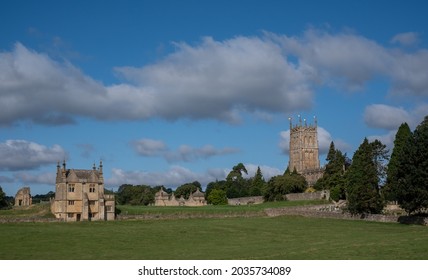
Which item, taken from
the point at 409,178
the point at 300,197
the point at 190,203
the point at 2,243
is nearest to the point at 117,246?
the point at 2,243

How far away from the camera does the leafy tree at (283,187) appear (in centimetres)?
11450

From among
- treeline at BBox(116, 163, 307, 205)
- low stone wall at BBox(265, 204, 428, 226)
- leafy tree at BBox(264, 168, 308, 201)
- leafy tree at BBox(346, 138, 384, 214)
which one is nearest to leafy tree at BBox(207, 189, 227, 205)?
treeline at BBox(116, 163, 307, 205)

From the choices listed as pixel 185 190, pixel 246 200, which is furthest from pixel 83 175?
pixel 185 190

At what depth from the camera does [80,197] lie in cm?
7731

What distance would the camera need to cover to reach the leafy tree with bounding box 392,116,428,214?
2153 inches

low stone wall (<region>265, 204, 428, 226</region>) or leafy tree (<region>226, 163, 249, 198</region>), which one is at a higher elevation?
leafy tree (<region>226, 163, 249, 198</region>)

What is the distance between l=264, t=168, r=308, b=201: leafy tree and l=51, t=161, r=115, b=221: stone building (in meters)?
44.0

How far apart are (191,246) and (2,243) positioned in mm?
14091

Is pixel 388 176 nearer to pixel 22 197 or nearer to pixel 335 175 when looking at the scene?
pixel 335 175

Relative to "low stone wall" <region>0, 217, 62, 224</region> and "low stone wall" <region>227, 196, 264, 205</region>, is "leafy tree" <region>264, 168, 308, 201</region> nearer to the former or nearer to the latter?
"low stone wall" <region>227, 196, 264, 205</region>

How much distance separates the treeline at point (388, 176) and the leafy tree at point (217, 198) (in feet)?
113

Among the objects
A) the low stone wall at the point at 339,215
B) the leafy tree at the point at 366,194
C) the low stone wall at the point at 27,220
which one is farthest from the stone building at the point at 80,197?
the leafy tree at the point at 366,194
